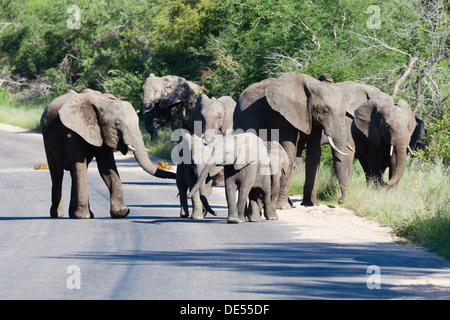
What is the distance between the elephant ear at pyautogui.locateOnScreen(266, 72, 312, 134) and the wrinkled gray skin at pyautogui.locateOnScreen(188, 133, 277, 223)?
2.63 meters

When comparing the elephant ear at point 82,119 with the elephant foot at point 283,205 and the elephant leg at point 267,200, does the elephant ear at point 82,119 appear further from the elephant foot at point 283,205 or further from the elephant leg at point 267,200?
the elephant foot at point 283,205

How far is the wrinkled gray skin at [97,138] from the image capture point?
49.5 ft

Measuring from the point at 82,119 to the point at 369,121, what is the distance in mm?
6307

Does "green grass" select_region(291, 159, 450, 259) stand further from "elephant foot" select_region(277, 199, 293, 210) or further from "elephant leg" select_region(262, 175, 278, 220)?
"elephant leg" select_region(262, 175, 278, 220)

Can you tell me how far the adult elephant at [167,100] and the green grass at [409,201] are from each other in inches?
461

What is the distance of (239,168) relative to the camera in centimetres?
1409

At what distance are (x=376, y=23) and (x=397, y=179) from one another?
30.3 feet

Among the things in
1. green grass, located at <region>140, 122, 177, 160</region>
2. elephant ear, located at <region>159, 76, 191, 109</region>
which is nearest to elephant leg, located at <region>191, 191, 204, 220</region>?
green grass, located at <region>140, 122, 177, 160</region>

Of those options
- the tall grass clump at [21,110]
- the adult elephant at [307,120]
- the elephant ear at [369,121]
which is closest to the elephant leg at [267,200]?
the adult elephant at [307,120]

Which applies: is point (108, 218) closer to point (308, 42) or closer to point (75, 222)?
point (75, 222)

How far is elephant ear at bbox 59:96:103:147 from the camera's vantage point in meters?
15.0

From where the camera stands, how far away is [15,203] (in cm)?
1869

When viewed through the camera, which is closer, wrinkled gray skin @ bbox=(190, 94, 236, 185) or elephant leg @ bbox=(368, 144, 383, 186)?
elephant leg @ bbox=(368, 144, 383, 186)
